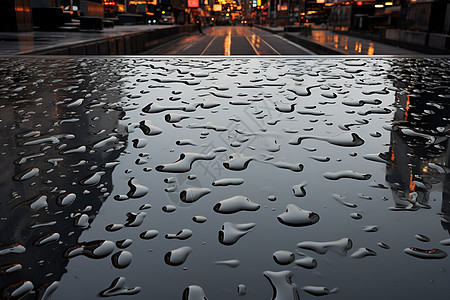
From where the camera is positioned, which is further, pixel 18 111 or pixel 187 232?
pixel 18 111

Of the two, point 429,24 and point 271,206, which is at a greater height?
point 429,24

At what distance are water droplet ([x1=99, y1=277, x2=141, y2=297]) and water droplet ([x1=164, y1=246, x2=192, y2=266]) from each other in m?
0.14

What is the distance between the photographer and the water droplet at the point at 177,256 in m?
1.16

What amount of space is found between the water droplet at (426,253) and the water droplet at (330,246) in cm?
17

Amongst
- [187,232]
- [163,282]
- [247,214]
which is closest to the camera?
[163,282]

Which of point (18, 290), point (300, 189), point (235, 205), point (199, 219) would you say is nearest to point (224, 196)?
point (235, 205)

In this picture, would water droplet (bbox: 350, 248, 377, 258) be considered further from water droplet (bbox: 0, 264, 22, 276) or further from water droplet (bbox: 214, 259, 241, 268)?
water droplet (bbox: 0, 264, 22, 276)

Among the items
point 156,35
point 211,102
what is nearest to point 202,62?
point 211,102

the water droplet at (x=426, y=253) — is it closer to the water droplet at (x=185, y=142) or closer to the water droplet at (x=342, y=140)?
the water droplet at (x=342, y=140)

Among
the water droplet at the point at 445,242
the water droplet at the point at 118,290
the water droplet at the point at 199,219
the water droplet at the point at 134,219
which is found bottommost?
the water droplet at the point at 118,290

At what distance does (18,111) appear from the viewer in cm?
291

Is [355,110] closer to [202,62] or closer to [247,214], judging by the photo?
[247,214]

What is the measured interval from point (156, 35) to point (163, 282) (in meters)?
21.2

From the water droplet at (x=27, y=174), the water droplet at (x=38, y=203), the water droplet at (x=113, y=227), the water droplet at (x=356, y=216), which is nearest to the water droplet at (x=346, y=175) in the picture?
the water droplet at (x=356, y=216)
